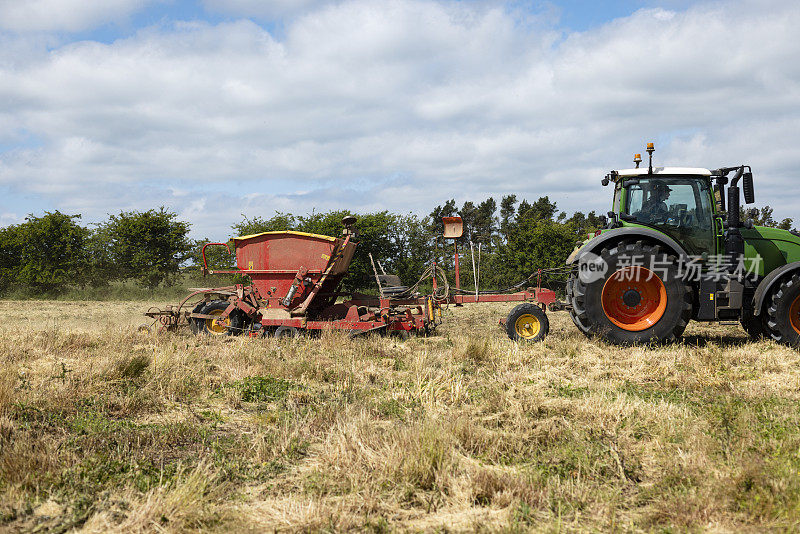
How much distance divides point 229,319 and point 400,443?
23.1 feet

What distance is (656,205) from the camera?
8.40 metres

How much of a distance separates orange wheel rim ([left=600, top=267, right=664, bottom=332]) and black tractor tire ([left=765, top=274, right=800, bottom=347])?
4.49ft

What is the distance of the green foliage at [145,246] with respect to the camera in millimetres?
22438

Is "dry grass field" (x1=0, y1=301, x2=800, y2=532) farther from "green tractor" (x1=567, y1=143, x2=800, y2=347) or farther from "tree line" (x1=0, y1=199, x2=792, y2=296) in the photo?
"tree line" (x1=0, y1=199, x2=792, y2=296)

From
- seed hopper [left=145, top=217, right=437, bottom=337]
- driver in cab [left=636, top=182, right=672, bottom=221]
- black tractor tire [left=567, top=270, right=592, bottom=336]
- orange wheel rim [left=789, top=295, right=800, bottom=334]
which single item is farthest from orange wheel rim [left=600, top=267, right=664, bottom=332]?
seed hopper [left=145, top=217, right=437, bottom=337]

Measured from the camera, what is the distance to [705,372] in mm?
6148

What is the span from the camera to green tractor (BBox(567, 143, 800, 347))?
7934 millimetres

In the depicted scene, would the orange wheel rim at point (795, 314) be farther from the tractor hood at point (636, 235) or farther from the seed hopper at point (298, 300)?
the seed hopper at point (298, 300)

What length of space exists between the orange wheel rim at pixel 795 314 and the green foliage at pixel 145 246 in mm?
20555

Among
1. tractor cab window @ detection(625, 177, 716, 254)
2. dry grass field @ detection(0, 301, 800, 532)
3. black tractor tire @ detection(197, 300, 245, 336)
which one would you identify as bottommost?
dry grass field @ detection(0, 301, 800, 532)

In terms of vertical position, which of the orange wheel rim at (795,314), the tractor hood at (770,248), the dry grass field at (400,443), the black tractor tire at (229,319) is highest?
the tractor hood at (770,248)

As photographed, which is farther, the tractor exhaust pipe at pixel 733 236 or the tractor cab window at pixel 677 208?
the tractor cab window at pixel 677 208

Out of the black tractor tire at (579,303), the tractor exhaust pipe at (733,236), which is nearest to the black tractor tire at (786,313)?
the tractor exhaust pipe at (733,236)

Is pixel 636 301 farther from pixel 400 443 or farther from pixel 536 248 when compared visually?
pixel 536 248
